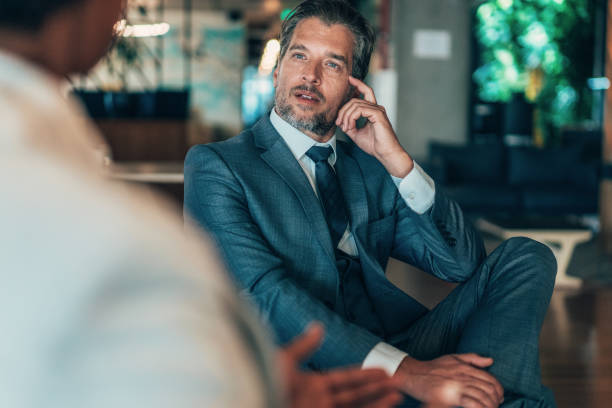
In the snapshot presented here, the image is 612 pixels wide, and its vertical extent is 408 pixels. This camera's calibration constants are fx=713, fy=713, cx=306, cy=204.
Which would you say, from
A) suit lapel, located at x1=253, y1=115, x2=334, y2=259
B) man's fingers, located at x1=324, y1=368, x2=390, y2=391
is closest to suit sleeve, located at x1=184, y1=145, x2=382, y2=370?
suit lapel, located at x1=253, y1=115, x2=334, y2=259

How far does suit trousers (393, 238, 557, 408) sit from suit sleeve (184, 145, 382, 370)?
0.24 m

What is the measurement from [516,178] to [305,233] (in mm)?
5999

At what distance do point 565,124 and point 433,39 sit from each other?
3338mm

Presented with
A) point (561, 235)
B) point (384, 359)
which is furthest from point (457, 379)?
point (561, 235)

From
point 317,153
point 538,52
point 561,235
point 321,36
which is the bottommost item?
point 561,235

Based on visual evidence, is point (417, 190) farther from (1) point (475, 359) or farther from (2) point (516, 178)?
(2) point (516, 178)

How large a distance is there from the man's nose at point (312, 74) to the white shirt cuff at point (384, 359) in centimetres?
75

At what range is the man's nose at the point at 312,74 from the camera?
1884 mm

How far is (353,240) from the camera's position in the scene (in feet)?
5.95

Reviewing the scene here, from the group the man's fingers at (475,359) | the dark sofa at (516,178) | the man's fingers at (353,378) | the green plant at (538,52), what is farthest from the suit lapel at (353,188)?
the green plant at (538,52)

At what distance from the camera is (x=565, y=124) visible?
10.6m

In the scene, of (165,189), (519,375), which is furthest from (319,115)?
(165,189)

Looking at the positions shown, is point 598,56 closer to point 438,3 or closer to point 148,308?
point 438,3

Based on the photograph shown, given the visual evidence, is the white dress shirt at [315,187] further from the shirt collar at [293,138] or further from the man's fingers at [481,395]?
the man's fingers at [481,395]
